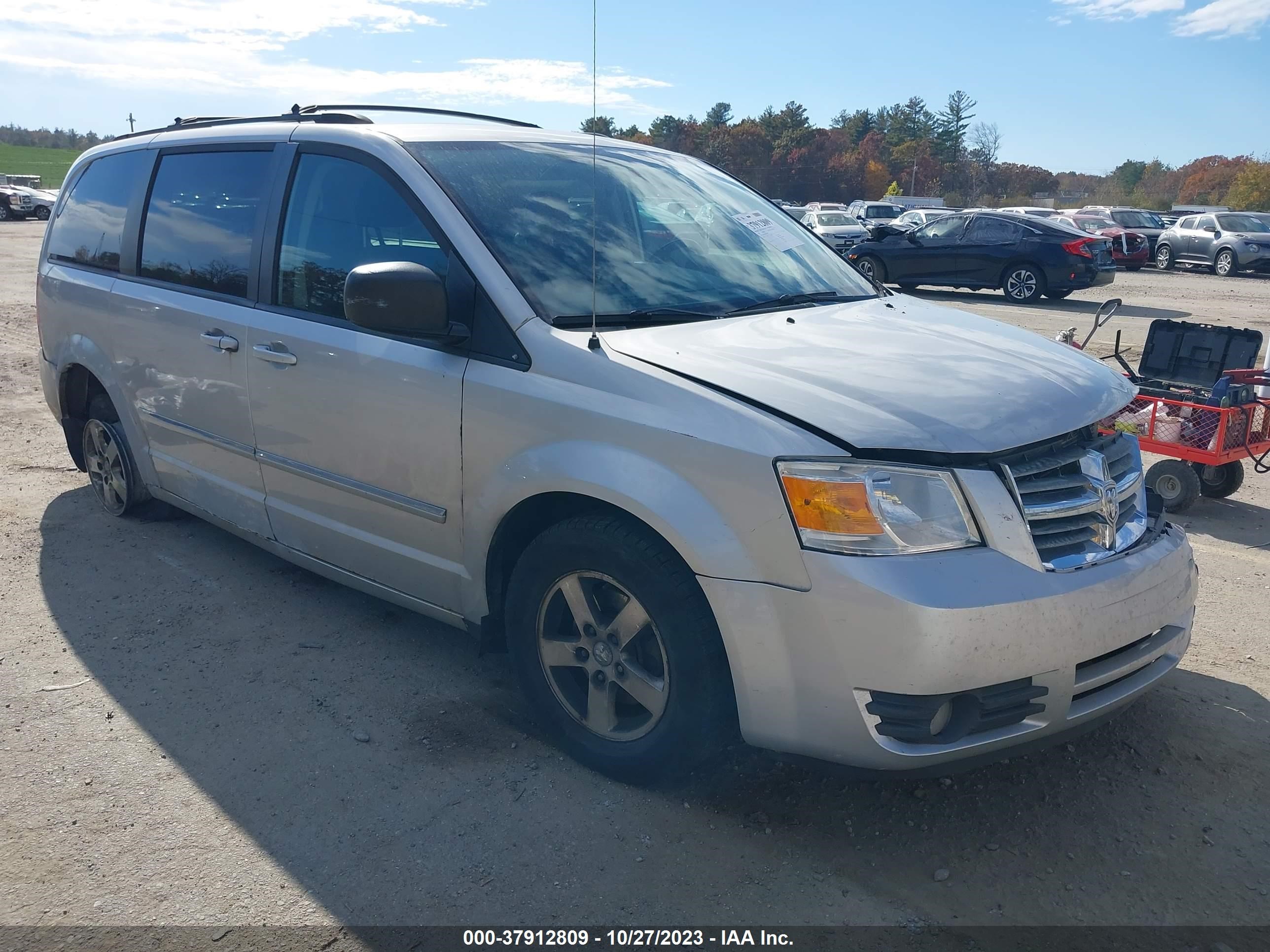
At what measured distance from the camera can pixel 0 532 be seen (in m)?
5.32

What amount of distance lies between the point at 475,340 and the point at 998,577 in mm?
1672

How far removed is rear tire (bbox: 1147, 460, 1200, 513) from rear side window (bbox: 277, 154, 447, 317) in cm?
459

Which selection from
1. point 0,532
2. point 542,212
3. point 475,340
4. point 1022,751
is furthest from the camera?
point 0,532

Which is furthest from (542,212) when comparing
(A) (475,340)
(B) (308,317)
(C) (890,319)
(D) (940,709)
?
(D) (940,709)

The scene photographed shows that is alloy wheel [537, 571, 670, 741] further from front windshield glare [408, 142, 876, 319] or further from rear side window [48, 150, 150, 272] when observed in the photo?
rear side window [48, 150, 150, 272]

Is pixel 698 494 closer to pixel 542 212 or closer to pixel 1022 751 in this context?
pixel 1022 751

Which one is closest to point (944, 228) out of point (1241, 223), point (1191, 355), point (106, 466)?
point (1241, 223)

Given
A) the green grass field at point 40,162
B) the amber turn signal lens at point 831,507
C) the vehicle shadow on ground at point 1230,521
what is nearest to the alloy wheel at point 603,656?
the amber turn signal lens at point 831,507

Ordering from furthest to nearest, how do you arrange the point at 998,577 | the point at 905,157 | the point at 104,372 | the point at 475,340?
the point at 905,157 → the point at 104,372 → the point at 475,340 → the point at 998,577

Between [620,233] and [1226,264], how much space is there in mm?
27121

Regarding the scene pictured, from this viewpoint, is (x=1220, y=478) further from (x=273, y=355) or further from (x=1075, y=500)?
(x=273, y=355)

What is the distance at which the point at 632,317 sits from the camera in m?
3.17

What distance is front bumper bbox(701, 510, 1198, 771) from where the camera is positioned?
7.96ft

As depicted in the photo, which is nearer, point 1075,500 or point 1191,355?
point 1075,500
